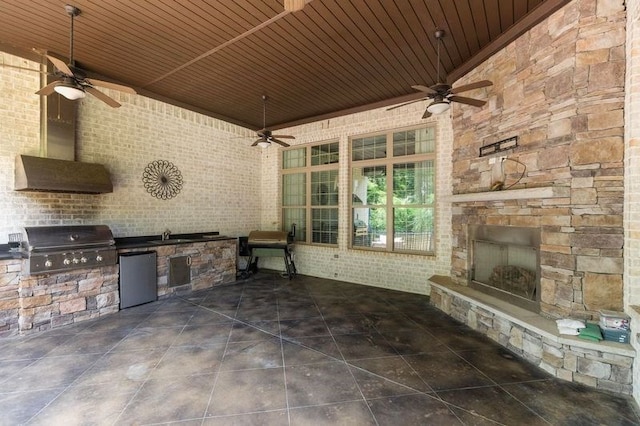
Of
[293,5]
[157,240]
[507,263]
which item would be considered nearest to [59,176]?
[157,240]

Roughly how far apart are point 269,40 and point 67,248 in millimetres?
3991

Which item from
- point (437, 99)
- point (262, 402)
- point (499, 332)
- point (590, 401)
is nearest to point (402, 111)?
point (437, 99)

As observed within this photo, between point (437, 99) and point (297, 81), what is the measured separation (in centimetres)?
250

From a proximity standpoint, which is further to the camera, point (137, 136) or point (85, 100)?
point (137, 136)

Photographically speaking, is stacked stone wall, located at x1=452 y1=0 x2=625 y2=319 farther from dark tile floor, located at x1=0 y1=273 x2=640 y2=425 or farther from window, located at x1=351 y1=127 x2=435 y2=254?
window, located at x1=351 y1=127 x2=435 y2=254

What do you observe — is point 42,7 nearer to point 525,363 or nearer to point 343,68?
point 343,68

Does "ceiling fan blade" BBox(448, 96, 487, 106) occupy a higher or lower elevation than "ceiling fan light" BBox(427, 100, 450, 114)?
higher

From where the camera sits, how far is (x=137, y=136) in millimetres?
5266

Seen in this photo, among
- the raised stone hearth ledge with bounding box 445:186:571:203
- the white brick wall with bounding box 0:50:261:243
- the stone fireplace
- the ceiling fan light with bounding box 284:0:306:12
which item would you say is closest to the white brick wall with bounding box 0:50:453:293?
the white brick wall with bounding box 0:50:261:243

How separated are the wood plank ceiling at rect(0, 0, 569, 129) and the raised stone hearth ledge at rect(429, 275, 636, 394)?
10.9 ft

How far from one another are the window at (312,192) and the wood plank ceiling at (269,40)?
1768 mm

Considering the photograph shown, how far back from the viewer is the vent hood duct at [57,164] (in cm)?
376

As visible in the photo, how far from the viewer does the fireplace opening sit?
3248 mm

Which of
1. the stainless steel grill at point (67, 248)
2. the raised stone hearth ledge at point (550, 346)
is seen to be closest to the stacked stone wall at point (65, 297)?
the stainless steel grill at point (67, 248)
